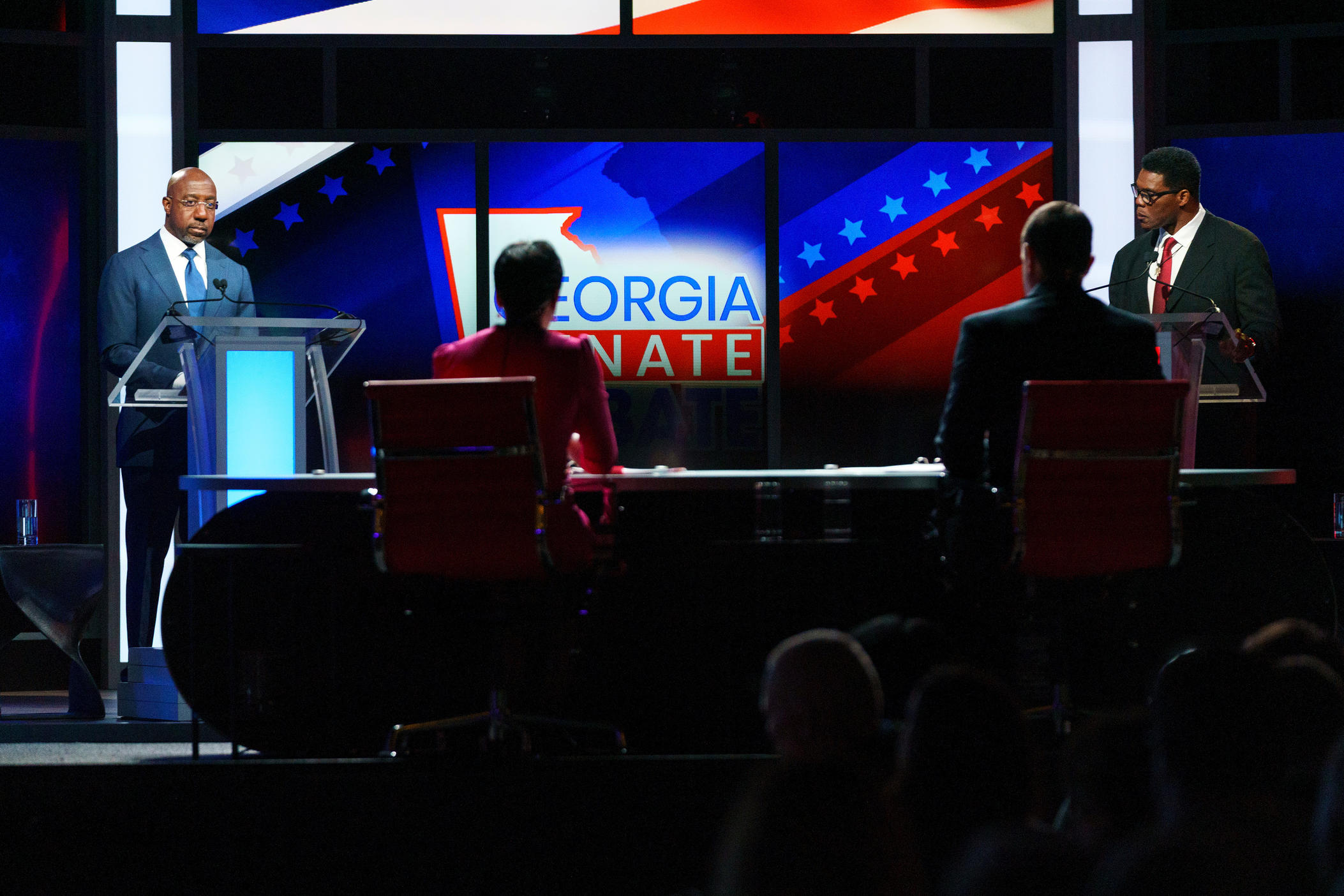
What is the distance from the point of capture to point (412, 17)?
6621 mm

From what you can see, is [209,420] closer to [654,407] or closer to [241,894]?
[241,894]

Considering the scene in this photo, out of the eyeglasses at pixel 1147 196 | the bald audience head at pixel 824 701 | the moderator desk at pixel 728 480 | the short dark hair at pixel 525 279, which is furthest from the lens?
the eyeglasses at pixel 1147 196

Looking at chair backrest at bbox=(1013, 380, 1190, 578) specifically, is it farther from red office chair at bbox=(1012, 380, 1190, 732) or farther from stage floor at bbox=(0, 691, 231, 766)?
stage floor at bbox=(0, 691, 231, 766)

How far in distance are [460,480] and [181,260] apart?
3.06 m

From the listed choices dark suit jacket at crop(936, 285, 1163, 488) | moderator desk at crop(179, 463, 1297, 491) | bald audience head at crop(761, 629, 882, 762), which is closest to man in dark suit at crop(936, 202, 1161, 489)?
dark suit jacket at crop(936, 285, 1163, 488)

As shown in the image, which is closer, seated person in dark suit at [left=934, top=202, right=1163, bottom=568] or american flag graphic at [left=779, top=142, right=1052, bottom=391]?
seated person in dark suit at [left=934, top=202, right=1163, bottom=568]

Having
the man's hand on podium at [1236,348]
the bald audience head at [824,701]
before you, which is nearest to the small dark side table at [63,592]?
the bald audience head at [824,701]

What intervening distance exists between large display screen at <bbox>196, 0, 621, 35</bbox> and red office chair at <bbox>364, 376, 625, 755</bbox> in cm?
398

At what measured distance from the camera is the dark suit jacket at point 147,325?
5.20 meters

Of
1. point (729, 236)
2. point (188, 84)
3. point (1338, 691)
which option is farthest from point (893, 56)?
point (1338, 691)

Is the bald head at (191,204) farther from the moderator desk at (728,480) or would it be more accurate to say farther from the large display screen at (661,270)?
the moderator desk at (728,480)

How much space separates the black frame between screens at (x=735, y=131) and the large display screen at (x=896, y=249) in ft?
0.16

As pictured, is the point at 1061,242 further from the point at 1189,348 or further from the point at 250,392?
the point at 250,392

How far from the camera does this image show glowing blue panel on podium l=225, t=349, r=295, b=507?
164 inches
